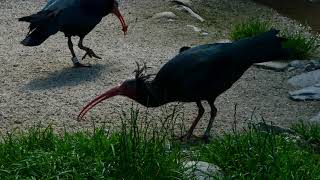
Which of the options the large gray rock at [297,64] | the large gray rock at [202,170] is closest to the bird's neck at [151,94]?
the large gray rock at [202,170]

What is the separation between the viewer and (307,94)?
22.6 ft

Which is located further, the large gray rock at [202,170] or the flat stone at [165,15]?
the flat stone at [165,15]

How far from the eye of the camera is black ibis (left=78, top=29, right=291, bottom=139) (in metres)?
5.48

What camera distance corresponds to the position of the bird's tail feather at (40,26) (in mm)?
7439

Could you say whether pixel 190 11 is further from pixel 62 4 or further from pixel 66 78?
pixel 66 78

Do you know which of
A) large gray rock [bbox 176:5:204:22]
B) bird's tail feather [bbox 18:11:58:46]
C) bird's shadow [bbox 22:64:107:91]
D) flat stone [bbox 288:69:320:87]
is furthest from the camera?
large gray rock [bbox 176:5:204:22]

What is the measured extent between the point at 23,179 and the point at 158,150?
83 centimetres

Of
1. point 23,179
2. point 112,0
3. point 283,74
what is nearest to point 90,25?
point 112,0

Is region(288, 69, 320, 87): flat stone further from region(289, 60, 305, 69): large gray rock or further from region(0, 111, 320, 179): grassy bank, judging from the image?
region(0, 111, 320, 179): grassy bank

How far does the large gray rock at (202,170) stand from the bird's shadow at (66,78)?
9.44 feet

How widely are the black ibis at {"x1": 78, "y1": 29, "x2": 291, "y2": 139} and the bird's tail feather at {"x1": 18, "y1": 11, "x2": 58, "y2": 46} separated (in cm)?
211

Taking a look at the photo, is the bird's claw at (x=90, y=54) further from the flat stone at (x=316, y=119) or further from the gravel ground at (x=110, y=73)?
the flat stone at (x=316, y=119)

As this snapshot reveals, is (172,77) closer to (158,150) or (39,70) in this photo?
(158,150)

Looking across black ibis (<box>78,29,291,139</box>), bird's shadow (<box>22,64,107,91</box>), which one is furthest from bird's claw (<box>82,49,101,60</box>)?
black ibis (<box>78,29,291,139</box>)
